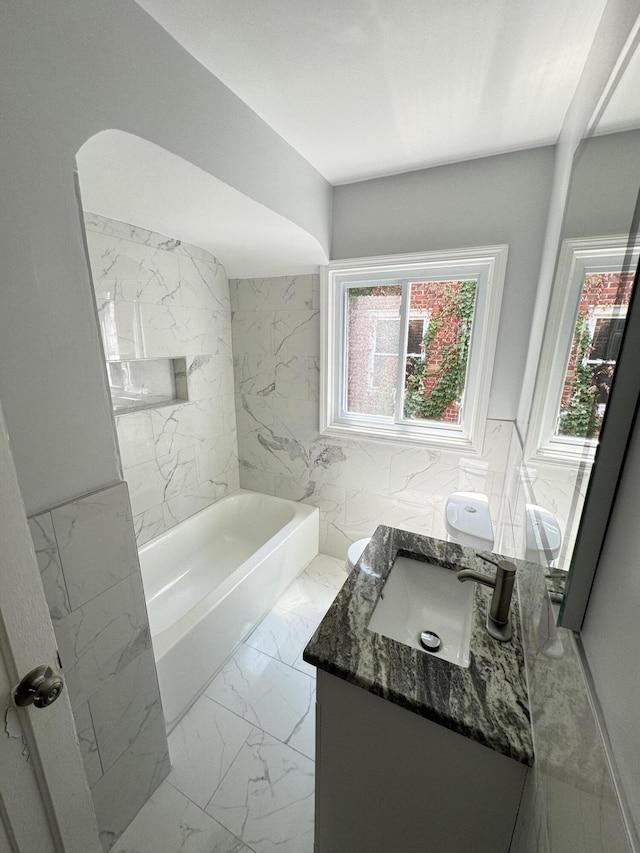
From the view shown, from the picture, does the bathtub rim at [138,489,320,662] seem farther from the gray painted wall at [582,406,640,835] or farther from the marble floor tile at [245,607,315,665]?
the gray painted wall at [582,406,640,835]

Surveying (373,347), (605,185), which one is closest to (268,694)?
(373,347)

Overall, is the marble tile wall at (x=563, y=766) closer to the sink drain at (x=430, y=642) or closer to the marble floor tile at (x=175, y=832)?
the sink drain at (x=430, y=642)

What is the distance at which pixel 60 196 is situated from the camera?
0.88 m

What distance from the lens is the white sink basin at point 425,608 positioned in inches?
41.6

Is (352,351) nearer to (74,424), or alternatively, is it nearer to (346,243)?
(346,243)

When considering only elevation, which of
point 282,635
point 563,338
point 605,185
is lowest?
point 282,635

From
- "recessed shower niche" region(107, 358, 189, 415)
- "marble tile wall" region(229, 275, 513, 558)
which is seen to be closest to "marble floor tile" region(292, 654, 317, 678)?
"marble tile wall" region(229, 275, 513, 558)

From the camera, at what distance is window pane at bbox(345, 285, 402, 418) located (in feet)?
7.80

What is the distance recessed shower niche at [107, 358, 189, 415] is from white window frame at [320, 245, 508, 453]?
1.03m

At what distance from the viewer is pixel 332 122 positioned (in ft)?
5.06

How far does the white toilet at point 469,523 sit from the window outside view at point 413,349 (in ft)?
2.11

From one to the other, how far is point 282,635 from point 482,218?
8.67ft

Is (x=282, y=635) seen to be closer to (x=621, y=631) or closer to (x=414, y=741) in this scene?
(x=414, y=741)

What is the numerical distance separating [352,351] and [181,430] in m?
1.34
